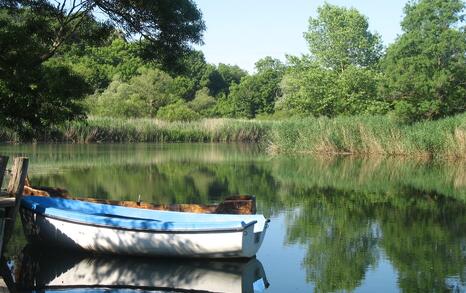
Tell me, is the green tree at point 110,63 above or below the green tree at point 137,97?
above

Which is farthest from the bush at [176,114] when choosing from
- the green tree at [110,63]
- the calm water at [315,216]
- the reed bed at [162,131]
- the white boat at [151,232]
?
the white boat at [151,232]

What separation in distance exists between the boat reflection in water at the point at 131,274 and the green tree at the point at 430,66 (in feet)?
82.6

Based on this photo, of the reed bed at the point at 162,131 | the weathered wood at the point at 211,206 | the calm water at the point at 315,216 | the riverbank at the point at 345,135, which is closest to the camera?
the calm water at the point at 315,216

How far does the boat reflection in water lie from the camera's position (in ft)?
26.8

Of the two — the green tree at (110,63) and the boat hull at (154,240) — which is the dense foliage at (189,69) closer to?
the green tree at (110,63)

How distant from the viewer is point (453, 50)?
1309 inches

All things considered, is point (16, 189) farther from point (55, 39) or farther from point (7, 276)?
point (55, 39)

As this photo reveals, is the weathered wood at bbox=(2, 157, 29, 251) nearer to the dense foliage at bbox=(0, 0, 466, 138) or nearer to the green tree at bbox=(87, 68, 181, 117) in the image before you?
the dense foliage at bbox=(0, 0, 466, 138)

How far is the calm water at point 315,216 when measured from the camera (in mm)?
8789

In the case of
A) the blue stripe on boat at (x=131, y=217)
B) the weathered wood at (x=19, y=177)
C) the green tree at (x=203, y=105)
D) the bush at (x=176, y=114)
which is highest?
the green tree at (x=203, y=105)

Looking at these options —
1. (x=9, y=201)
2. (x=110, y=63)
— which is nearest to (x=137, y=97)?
(x=110, y=63)

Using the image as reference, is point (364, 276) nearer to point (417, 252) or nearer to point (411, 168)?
point (417, 252)

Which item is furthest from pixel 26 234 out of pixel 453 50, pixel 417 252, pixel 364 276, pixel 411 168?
pixel 453 50

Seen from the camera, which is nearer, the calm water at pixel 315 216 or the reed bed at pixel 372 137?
the calm water at pixel 315 216
